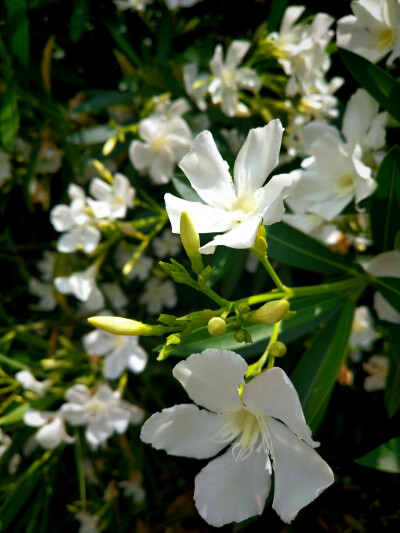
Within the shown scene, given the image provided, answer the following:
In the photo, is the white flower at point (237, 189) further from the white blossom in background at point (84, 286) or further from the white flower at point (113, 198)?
the white blossom in background at point (84, 286)

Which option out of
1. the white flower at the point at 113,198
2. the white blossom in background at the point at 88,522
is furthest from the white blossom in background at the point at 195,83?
the white blossom in background at the point at 88,522

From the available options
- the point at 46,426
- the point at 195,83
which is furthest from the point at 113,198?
the point at 46,426

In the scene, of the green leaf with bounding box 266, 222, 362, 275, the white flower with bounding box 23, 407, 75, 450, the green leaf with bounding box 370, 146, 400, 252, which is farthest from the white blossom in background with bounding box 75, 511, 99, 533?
the green leaf with bounding box 370, 146, 400, 252

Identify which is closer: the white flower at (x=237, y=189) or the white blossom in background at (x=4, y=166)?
the white flower at (x=237, y=189)

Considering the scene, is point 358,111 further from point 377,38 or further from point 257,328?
point 257,328

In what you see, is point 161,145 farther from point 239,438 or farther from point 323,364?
point 239,438

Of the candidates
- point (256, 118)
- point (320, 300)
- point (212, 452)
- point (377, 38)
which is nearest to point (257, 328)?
point (320, 300)

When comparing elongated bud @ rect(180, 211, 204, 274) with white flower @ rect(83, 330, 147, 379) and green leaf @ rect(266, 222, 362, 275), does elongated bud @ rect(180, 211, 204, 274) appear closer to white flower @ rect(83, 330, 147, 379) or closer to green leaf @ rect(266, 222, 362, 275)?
green leaf @ rect(266, 222, 362, 275)
